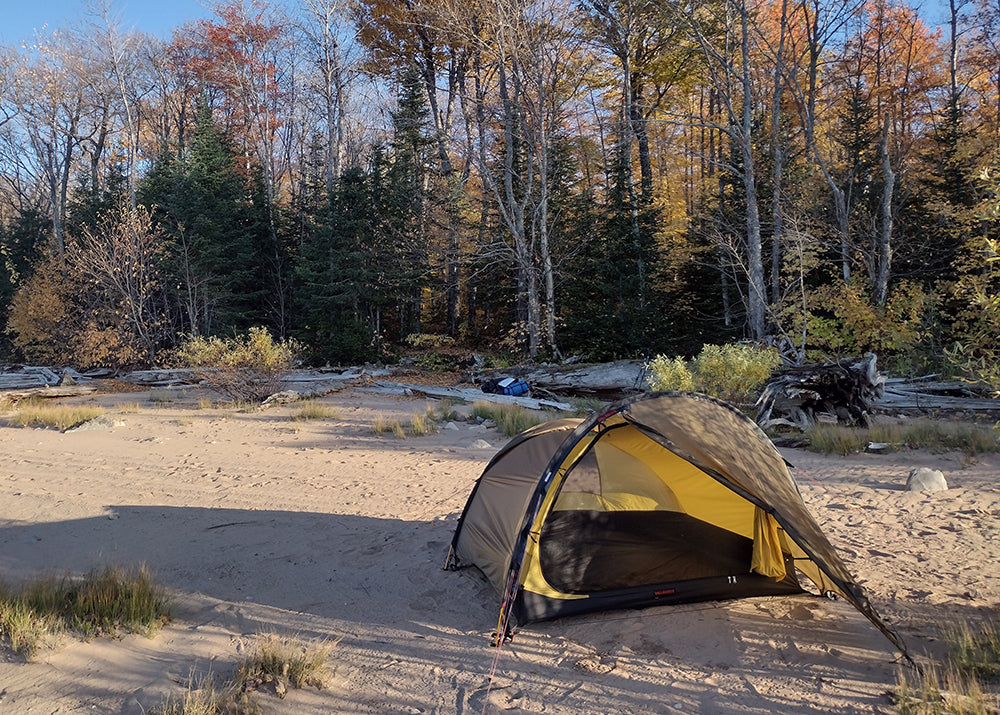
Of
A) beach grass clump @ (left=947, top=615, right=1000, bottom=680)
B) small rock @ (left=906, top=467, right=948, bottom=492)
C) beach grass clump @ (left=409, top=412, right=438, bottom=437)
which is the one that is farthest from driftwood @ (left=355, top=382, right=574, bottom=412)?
beach grass clump @ (left=947, top=615, right=1000, bottom=680)

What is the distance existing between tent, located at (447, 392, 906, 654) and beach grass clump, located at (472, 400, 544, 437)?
5433 millimetres

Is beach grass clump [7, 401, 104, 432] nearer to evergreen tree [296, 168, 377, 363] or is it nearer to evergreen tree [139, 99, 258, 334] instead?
evergreen tree [139, 99, 258, 334]

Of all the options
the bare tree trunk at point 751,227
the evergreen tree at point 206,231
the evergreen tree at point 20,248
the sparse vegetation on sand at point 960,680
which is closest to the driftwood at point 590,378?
the bare tree trunk at point 751,227

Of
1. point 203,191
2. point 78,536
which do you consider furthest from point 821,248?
point 203,191

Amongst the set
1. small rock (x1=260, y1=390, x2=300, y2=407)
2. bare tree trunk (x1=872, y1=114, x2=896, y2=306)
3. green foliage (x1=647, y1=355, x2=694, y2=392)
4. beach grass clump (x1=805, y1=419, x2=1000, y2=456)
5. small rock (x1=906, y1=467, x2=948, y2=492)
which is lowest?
small rock (x1=906, y1=467, x2=948, y2=492)

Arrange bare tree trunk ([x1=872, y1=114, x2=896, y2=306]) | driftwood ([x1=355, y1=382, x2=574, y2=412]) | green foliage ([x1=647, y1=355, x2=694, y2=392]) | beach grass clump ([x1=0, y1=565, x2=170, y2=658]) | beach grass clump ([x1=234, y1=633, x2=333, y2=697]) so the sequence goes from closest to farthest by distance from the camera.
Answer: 1. beach grass clump ([x1=234, y1=633, x2=333, y2=697])
2. beach grass clump ([x1=0, y1=565, x2=170, y2=658])
3. green foliage ([x1=647, y1=355, x2=694, y2=392])
4. driftwood ([x1=355, y1=382, x2=574, y2=412])
5. bare tree trunk ([x1=872, y1=114, x2=896, y2=306])

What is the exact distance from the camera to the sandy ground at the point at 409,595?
12.5 feet

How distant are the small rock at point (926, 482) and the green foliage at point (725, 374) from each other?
412 cm

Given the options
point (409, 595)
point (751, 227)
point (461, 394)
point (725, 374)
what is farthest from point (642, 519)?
point (751, 227)

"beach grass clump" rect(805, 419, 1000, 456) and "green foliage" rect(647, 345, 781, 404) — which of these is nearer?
"beach grass clump" rect(805, 419, 1000, 456)

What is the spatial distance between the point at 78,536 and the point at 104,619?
259 centimetres

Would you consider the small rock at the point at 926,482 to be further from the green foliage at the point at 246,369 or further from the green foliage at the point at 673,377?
the green foliage at the point at 246,369

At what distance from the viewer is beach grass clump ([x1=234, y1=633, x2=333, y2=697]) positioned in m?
3.84

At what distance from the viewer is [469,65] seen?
2831 cm
